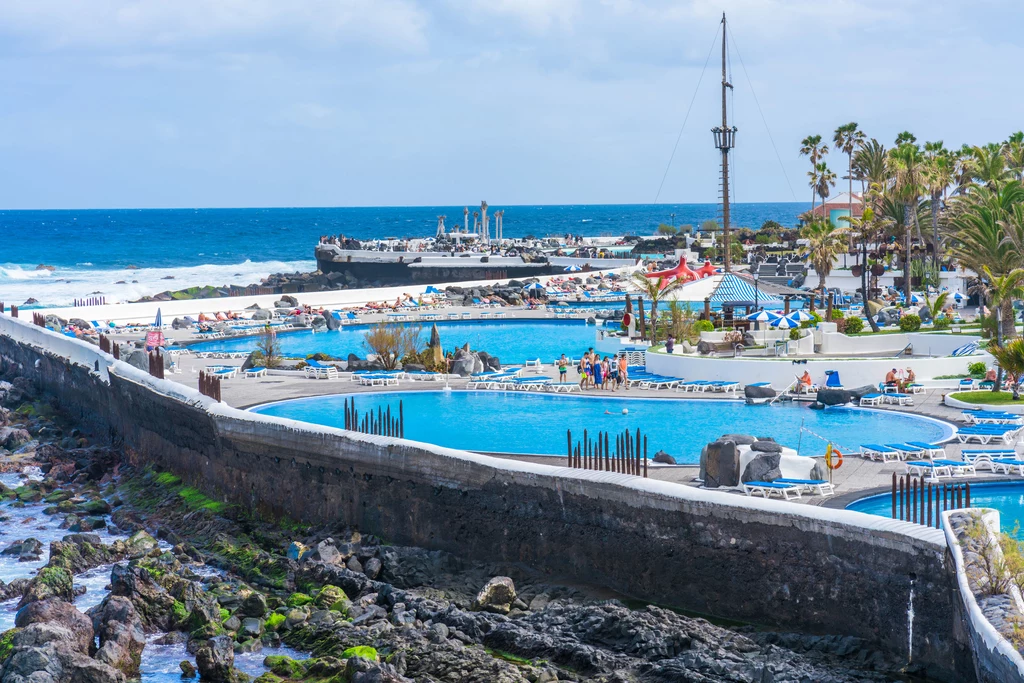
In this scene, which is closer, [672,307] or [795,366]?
[795,366]

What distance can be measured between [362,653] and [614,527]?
364cm

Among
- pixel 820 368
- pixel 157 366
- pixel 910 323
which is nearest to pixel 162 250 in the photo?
pixel 157 366

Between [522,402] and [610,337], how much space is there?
10414 millimetres

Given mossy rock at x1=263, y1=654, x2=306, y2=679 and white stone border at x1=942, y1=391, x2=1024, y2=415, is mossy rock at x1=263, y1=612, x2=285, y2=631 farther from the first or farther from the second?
white stone border at x1=942, y1=391, x2=1024, y2=415

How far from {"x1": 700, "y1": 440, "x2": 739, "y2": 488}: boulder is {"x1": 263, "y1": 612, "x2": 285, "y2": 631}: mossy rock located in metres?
6.49

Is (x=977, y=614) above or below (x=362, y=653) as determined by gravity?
above

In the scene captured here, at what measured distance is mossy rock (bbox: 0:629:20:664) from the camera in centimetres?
1313

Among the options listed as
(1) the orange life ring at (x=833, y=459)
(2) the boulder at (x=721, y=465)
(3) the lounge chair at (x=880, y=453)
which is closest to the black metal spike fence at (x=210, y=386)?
(2) the boulder at (x=721, y=465)

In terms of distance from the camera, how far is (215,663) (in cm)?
1330

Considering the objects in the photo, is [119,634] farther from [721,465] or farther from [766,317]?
[766,317]

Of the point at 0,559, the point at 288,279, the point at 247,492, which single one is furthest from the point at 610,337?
the point at 288,279

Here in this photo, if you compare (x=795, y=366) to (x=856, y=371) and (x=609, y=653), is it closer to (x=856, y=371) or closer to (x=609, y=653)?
(x=856, y=371)

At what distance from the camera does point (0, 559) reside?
61.2 ft

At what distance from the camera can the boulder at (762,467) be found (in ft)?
→ 55.8
